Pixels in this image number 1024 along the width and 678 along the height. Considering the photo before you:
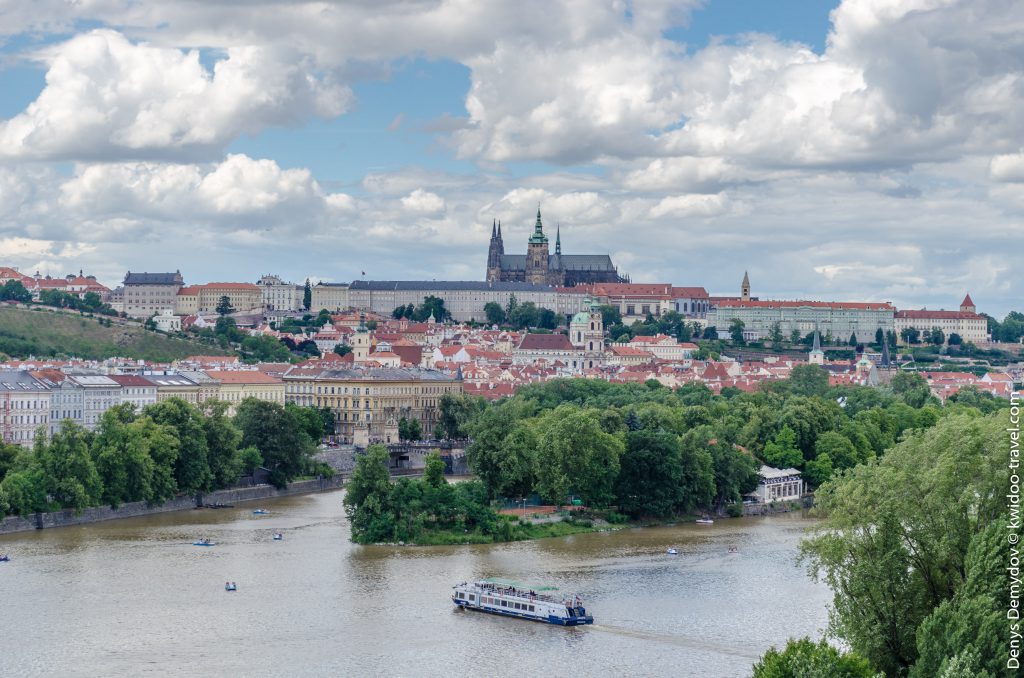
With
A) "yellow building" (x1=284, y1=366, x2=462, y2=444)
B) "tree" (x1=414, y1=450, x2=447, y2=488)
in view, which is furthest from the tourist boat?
"yellow building" (x1=284, y1=366, x2=462, y2=444)

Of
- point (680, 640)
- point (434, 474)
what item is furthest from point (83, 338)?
point (680, 640)

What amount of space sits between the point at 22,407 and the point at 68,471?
15.5 metres

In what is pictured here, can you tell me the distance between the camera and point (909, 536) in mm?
26047

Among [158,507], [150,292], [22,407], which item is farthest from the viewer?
[150,292]

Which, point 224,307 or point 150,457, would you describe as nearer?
point 150,457

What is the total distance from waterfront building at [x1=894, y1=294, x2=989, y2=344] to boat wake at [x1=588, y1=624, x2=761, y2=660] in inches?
5513

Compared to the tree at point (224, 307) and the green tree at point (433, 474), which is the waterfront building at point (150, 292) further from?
the green tree at point (433, 474)

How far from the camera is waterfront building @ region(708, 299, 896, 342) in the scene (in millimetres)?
175000

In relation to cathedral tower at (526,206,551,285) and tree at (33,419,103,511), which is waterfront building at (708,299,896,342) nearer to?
cathedral tower at (526,206,551,285)

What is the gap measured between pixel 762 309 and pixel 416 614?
144822mm

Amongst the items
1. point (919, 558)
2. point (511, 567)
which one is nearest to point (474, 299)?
point (511, 567)

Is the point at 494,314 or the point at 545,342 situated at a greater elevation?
the point at 494,314

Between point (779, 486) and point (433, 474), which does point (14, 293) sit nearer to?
point (779, 486)

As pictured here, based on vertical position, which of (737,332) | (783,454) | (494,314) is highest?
(494,314)
